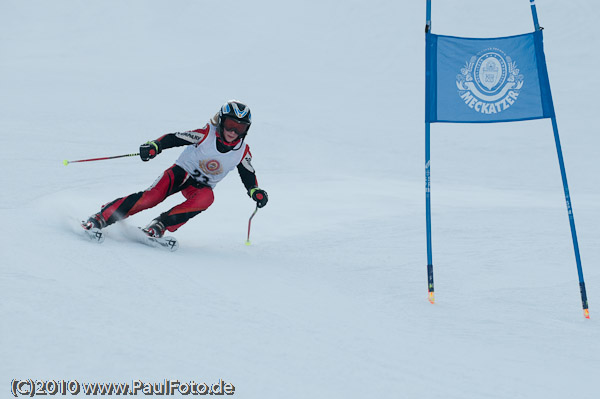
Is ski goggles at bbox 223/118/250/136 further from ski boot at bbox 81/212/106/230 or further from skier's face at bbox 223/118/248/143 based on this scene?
ski boot at bbox 81/212/106/230

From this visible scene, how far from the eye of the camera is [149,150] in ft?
16.1

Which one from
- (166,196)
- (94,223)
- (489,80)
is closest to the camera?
(489,80)

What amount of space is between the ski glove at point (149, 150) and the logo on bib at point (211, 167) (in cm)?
44

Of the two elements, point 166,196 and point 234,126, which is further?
point 166,196

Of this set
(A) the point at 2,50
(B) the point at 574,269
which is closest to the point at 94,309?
(B) the point at 574,269

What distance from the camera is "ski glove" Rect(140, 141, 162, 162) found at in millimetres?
4862

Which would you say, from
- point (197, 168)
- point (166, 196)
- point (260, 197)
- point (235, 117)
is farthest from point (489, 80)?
point (166, 196)

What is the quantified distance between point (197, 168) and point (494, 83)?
2.56 meters

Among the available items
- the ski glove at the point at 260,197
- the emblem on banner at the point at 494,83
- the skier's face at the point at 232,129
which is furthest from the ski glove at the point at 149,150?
the emblem on banner at the point at 494,83

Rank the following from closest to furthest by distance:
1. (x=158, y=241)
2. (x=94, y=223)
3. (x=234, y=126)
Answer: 1. (x=94, y=223)
2. (x=158, y=241)
3. (x=234, y=126)

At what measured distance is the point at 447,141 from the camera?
1186 cm

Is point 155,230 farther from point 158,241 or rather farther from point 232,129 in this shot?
point 232,129

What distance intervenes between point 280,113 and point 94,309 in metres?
9.88

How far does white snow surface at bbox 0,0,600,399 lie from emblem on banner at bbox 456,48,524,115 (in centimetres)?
137
